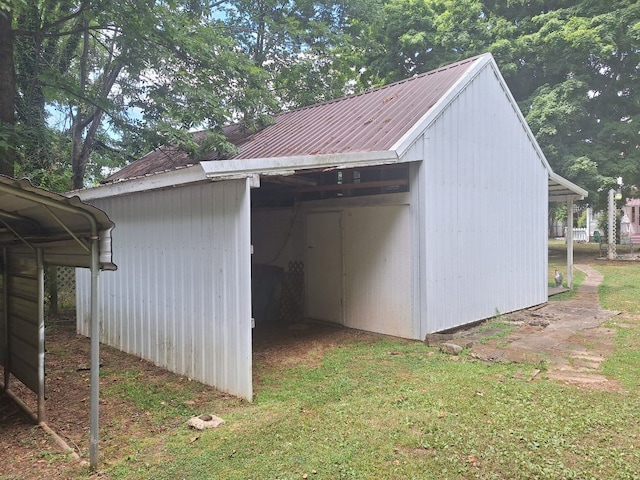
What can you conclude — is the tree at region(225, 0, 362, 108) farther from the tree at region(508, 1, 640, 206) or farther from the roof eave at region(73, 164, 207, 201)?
the roof eave at region(73, 164, 207, 201)

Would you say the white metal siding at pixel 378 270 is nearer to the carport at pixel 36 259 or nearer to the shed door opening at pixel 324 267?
the shed door opening at pixel 324 267

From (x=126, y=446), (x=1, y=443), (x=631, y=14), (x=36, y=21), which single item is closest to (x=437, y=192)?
(x=126, y=446)

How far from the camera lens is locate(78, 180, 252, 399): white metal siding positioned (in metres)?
4.23

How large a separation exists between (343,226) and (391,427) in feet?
14.1

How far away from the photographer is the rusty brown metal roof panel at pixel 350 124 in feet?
20.5

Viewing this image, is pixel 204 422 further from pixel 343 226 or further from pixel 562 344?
pixel 562 344

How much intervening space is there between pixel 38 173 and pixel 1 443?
8004 millimetres

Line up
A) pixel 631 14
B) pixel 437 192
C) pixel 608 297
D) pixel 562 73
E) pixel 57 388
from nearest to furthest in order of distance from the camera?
pixel 57 388
pixel 437 192
pixel 608 297
pixel 631 14
pixel 562 73

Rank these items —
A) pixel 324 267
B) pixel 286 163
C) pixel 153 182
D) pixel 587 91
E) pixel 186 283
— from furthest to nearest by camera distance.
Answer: pixel 587 91 → pixel 324 267 → pixel 186 283 → pixel 153 182 → pixel 286 163

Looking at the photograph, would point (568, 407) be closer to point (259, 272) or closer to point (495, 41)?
point (259, 272)

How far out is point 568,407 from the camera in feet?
12.4

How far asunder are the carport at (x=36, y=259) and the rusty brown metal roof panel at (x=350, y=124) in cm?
328

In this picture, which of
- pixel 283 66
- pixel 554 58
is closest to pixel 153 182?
pixel 283 66

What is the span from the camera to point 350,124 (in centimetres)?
727
